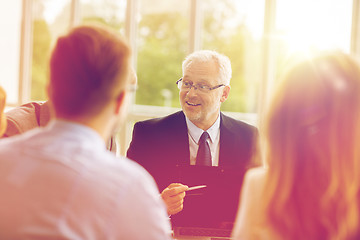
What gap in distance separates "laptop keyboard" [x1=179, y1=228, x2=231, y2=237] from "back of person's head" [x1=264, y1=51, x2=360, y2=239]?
879mm

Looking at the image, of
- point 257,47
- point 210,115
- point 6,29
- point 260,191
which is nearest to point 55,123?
point 260,191

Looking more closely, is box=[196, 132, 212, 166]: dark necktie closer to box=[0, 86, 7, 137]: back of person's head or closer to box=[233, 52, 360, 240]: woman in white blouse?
box=[0, 86, 7, 137]: back of person's head

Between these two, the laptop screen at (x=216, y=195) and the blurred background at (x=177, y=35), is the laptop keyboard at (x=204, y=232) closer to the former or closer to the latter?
the laptop screen at (x=216, y=195)

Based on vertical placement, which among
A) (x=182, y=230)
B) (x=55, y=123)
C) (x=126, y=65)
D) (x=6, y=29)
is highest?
(x=6, y=29)

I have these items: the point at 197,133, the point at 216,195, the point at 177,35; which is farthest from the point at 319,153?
the point at 177,35

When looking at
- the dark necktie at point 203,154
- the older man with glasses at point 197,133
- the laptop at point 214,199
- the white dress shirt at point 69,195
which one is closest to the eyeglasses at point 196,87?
the older man with glasses at point 197,133

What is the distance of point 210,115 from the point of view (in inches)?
103

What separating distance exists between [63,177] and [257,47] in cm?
373

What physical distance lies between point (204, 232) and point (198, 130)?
785 mm

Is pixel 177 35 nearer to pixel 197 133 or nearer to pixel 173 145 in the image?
pixel 197 133

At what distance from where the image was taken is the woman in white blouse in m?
1.01

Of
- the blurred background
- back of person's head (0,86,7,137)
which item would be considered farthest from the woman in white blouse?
the blurred background

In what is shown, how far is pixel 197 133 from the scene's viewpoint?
8.32 ft

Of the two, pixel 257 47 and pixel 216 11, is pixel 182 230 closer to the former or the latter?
pixel 257 47
